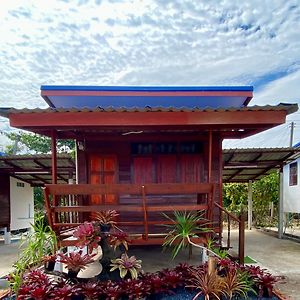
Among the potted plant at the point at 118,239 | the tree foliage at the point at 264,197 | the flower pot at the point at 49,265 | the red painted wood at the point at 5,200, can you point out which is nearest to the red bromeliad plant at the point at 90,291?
the potted plant at the point at 118,239

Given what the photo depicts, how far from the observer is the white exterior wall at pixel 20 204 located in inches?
463

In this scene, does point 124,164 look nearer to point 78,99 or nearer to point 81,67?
point 78,99

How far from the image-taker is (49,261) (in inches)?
163

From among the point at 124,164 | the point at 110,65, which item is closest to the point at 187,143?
the point at 124,164

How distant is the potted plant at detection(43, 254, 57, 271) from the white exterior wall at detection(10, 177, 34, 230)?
7.64 meters

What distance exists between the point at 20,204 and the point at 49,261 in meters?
9.21

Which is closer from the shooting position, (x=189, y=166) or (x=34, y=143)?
(x=189, y=166)

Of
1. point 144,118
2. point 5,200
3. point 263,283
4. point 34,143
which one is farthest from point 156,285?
point 34,143

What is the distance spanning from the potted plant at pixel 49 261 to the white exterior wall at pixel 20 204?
25.1 ft

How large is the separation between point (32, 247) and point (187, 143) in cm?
399

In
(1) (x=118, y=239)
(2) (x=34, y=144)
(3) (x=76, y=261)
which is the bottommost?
(3) (x=76, y=261)

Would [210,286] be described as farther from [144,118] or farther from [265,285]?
[144,118]

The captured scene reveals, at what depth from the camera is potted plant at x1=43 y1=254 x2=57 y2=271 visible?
4.09m

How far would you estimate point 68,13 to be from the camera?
688cm
